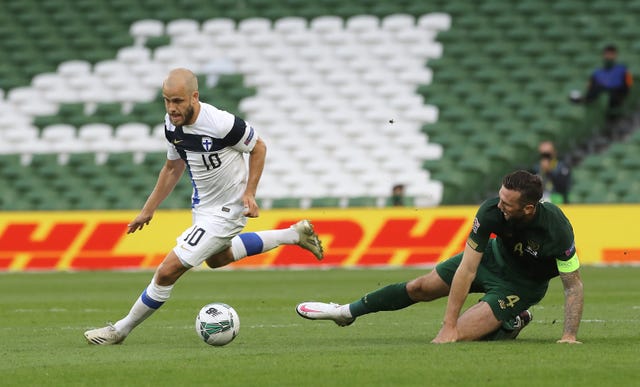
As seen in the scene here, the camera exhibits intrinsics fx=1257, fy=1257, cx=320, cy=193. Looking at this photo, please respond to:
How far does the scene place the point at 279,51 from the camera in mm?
27969

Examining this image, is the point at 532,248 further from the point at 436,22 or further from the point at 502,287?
the point at 436,22

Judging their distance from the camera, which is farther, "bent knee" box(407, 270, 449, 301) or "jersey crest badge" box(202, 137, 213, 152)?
"jersey crest badge" box(202, 137, 213, 152)

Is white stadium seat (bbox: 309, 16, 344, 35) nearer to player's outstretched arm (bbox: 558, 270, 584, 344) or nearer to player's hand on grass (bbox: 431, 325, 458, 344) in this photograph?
player's hand on grass (bbox: 431, 325, 458, 344)

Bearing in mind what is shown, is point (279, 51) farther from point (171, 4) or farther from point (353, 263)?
point (353, 263)

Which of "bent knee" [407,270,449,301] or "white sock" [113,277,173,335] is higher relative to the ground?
"bent knee" [407,270,449,301]

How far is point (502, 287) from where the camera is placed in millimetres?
9156

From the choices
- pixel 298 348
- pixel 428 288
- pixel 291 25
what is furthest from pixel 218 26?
pixel 298 348

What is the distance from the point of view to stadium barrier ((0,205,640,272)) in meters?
19.8

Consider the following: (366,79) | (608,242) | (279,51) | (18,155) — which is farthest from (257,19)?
(608,242)

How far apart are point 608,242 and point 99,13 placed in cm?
1499

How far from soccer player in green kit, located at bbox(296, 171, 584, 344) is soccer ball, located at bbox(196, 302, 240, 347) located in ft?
2.34

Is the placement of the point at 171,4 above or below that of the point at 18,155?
above

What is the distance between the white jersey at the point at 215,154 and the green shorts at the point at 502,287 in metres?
1.75

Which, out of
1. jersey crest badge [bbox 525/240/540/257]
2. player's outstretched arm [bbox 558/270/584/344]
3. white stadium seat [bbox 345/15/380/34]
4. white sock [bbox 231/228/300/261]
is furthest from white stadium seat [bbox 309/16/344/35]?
player's outstretched arm [bbox 558/270/584/344]
